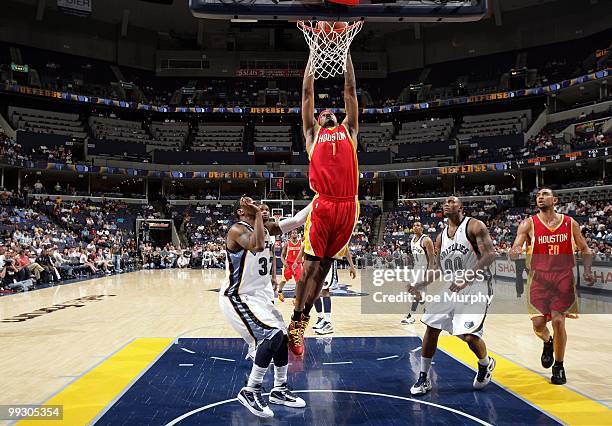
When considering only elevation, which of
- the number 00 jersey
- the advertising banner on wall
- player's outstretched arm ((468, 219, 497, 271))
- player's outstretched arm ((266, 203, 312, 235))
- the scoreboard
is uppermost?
the advertising banner on wall

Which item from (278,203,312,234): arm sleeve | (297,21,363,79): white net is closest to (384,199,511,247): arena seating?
(297,21,363,79): white net

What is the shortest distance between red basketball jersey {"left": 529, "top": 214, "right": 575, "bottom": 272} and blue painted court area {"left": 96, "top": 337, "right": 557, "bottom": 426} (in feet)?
5.09

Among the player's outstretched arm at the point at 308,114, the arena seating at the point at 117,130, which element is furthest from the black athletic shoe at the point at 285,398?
the arena seating at the point at 117,130

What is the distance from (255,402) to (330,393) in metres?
1.03

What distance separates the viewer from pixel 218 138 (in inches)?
1624

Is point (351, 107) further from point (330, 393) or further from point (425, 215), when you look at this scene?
point (425, 215)

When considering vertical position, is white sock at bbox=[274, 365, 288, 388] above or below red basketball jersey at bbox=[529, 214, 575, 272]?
below

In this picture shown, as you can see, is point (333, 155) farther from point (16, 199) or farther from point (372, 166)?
point (372, 166)

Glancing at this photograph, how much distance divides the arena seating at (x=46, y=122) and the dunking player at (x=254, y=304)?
35.6 metres

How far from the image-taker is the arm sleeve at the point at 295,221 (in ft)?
15.3

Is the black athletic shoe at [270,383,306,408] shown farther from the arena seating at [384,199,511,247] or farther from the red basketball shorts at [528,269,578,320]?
the arena seating at [384,199,511,247]

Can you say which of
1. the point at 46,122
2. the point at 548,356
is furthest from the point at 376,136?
the point at 548,356

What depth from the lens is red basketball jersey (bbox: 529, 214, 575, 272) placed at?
18.9 ft

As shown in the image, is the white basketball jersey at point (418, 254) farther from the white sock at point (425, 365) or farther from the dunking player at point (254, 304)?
the dunking player at point (254, 304)
